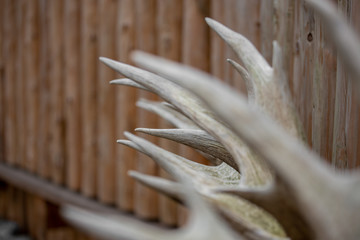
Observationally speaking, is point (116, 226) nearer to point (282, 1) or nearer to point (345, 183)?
point (345, 183)

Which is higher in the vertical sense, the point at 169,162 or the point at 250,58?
the point at 250,58

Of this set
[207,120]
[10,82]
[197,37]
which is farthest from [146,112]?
[10,82]

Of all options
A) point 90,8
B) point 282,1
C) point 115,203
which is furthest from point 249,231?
point 90,8

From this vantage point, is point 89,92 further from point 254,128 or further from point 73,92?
point 254,128

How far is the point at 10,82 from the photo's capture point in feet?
15.2

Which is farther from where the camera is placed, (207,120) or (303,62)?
(303,62)

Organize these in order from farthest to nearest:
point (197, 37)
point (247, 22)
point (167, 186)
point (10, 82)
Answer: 1. point (10, 82)
2. point (197, 37)
3. point (247, 22)
4. point (167, 186)

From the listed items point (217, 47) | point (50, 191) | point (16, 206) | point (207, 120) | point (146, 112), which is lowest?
point (16, 206)

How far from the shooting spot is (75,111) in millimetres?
3709

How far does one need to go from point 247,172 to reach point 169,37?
6.81 feet

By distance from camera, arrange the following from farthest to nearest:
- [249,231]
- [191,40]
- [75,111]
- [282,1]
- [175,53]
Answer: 1. [75,111]
2. [175,53]
3. [191,40]
4. [282,1]
5. [249,231]

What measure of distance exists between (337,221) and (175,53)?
2315 mm

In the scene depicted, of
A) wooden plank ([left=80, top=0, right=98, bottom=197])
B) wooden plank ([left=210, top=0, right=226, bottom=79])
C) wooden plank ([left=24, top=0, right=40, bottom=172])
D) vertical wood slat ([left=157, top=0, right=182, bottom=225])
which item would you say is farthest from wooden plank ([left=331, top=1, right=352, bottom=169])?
wooden plank ([left=24, top=0, right=40, bottom=172])

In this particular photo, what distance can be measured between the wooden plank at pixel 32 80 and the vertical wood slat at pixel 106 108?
1.10 meters
